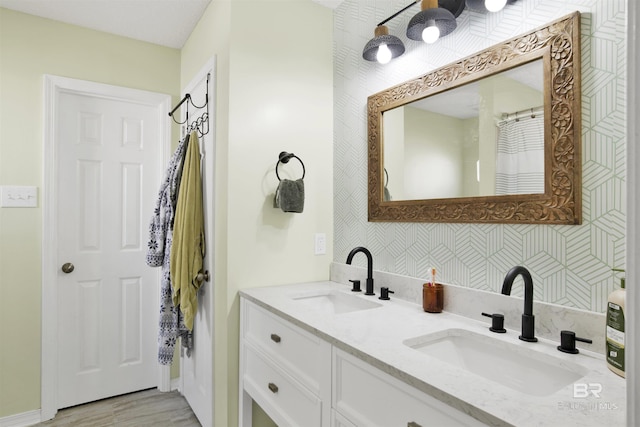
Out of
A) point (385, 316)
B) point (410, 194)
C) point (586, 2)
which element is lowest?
point (385, 316)

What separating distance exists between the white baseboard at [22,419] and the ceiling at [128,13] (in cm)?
242

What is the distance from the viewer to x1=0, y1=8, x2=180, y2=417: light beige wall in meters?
→ 2.18

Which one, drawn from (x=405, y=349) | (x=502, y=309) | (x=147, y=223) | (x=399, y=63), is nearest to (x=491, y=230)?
(x=502, y=309)

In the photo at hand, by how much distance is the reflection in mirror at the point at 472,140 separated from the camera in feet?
4.10

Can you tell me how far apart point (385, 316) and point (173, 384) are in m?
2.02

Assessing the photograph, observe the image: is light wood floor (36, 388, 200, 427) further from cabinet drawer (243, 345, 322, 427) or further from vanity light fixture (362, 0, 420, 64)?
vanity light fixture (362, 0, 420, 64)

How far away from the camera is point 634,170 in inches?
18.3

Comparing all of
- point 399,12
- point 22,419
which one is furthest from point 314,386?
point 22,419

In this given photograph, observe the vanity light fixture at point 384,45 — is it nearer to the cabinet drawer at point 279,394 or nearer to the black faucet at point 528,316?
the black faucet at point 528,316

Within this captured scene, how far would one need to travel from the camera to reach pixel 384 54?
171 cm

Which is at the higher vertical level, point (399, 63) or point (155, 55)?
point (155, 55)

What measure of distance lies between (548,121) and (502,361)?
2.53 feet

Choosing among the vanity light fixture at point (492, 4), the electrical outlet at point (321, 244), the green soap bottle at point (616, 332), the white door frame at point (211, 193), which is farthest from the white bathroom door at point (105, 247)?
the green soap bottle at point (616, 332)

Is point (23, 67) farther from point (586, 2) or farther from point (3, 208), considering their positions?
point (586, 2)
